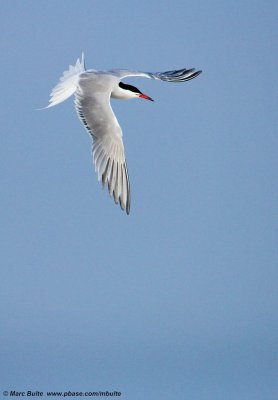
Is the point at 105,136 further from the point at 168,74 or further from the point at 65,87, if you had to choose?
the point at 168,74

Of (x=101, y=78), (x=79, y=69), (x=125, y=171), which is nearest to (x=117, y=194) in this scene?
(x=125, y=171)

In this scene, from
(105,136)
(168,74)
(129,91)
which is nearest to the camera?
(105,136)

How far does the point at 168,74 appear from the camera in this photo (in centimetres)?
1323

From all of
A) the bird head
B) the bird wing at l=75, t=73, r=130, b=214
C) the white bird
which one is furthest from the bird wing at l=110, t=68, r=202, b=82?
the bird wing at l=75, t=73, r=130, b=214

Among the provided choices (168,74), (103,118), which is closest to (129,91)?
(168,74)

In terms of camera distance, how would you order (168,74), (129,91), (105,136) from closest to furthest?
1. (105,136)
2. (129,91)
3. (168,74)

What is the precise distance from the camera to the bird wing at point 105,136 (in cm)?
1146

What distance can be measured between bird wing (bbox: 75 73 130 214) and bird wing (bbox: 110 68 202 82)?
404 mm

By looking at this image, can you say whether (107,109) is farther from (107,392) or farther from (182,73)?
(107,392)

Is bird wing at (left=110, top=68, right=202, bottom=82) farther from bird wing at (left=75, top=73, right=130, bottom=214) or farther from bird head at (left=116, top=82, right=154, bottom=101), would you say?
bird wing at (left=75, top=73, right=130, bottom=214)

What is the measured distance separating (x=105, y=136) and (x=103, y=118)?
0.17 meters

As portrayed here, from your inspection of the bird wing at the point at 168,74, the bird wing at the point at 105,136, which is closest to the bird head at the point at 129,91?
the bird wing at the point at 168,74

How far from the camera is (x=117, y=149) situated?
1169 centimetres

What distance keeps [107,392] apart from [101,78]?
3.37 m
